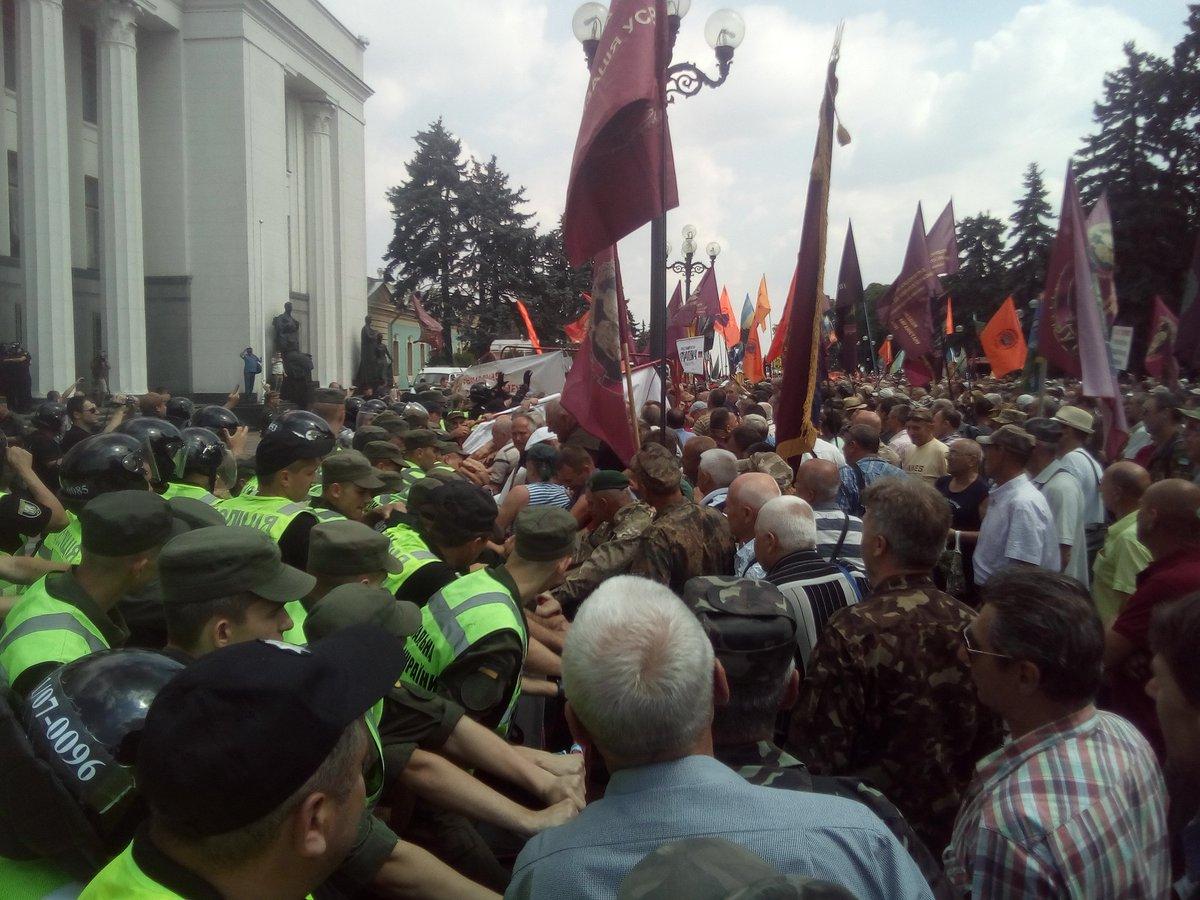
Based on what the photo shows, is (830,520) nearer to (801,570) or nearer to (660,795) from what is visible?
(801,570)

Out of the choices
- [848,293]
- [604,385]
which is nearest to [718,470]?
[604,385]

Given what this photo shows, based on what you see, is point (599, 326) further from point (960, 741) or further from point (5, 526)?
point (960, 741)

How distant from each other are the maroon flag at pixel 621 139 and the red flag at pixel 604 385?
0.41m

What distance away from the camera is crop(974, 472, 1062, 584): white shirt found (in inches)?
207

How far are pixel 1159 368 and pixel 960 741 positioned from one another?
37.8ft

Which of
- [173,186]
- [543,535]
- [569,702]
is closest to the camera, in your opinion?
[569,702]

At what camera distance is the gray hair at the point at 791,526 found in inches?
143

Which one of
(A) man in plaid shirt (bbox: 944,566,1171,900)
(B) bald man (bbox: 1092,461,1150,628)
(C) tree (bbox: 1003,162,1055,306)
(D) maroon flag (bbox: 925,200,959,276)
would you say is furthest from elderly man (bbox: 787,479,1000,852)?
(C) tree (bbox: 1003,162,1055,306)

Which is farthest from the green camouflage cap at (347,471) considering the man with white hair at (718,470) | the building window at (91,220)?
the building window at (91,220)

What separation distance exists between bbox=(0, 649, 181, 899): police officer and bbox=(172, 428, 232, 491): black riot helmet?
3.02 metres

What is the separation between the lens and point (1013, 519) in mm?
5332

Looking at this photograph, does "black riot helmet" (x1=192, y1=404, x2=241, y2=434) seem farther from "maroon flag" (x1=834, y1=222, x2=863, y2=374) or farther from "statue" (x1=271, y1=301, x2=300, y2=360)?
"statue" (x1=271, y1=301, x2=300, y2=360)

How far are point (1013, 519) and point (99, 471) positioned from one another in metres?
4.60

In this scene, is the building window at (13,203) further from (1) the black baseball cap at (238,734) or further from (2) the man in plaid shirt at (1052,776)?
(2) the man in plaid shirt at (1052,776)
